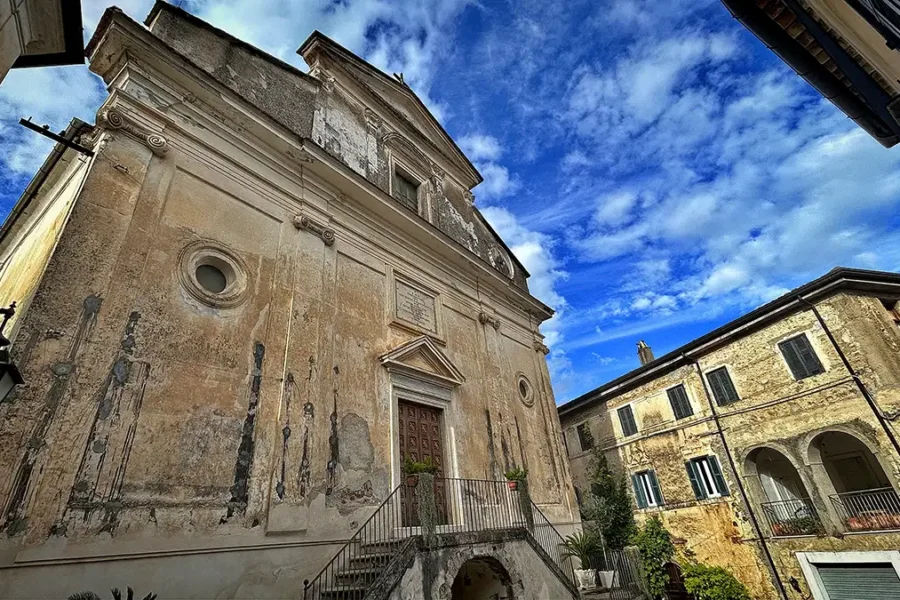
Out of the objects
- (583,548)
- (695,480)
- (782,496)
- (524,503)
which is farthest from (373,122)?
(782,496)

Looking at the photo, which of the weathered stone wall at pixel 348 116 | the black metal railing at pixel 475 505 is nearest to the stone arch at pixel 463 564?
the black metal railing at pixel 475 505

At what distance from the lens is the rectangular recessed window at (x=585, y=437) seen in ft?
67.9

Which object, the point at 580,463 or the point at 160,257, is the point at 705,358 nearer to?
the point at 580,463

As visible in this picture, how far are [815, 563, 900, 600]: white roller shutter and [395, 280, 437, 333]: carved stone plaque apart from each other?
13.6 m

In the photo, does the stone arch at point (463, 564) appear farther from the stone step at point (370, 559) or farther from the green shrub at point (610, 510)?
the green shrub at point (610, 510)

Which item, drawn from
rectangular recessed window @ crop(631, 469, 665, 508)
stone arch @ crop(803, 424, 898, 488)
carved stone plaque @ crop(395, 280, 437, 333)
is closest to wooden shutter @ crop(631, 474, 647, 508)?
rectangular recessed window @ crop(631, 469, 665, 508)

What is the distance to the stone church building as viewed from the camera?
4.61 meters

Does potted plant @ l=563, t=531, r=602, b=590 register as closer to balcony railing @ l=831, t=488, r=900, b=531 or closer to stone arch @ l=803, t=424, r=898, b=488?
stone arch @ l=803, t=424, r=898, b=488

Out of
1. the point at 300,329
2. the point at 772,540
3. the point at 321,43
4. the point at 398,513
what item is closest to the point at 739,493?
the point at 772,540

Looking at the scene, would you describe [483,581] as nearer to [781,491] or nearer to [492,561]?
[492,561]

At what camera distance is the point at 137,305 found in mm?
5555

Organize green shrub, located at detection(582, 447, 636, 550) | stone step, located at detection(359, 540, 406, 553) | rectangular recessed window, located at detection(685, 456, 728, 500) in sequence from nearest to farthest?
1. stone step, located at detection(359, 540, 406, 553)
2. green shrub, located at detection(582, 447, 636, 550)
3. rectangular recessed window, located at detection(685, 456, 728, 500)

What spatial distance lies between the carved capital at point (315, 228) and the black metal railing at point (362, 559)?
482 centimetres

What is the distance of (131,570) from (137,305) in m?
3.01
